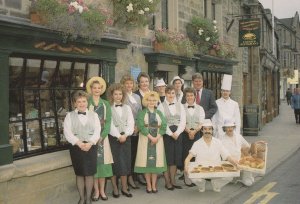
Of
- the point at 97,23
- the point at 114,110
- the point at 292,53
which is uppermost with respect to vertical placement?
the point at 292,53

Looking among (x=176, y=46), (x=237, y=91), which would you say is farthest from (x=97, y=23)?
(x=237, y=91)

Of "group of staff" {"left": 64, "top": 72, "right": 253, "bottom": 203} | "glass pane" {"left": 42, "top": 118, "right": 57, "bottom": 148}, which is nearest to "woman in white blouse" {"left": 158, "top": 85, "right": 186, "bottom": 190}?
"group of staff" {"left": 64, "top": 72, "right": 253, "bottom": 203}

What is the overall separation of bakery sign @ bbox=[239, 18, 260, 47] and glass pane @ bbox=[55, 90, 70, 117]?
9651mm

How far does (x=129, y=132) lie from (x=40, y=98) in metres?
1.54

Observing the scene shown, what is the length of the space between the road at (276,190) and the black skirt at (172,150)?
3.91 ft

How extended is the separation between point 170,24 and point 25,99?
18.5 feet

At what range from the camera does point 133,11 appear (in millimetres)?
8312

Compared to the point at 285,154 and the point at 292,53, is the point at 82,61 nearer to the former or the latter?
the point at 285,154

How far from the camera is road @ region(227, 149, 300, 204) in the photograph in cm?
677

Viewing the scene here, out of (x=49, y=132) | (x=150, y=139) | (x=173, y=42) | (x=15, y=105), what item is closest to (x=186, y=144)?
(x=150, y=139)

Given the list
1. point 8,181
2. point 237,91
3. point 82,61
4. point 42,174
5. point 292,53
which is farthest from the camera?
point 292,53

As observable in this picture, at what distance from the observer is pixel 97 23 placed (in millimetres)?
6688

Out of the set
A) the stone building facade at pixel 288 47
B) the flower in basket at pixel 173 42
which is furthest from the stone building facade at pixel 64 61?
the stone building facade at pixel 288 47

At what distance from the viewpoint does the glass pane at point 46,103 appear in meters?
6.85
